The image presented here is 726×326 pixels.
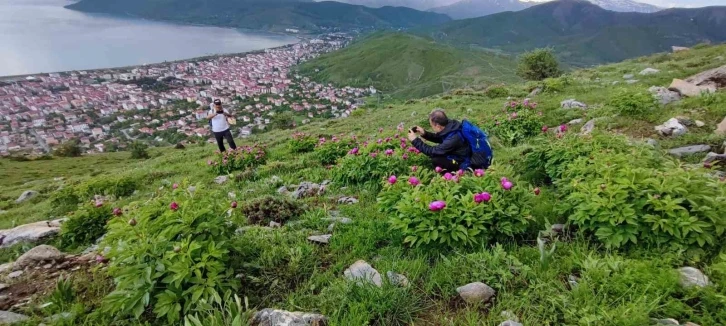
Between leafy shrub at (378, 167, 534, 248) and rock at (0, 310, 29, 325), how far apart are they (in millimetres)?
3806

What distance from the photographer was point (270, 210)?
5.79 meters

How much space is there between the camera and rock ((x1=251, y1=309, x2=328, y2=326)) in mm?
3127

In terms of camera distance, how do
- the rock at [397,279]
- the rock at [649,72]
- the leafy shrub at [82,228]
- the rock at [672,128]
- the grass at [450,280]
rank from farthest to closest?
the rock at [649,72], the rock at [672,128], the leafy shrub at [82,228], the rock at [397,279], the grass at [450,280]

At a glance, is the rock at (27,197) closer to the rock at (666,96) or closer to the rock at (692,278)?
the rock at (692,278)

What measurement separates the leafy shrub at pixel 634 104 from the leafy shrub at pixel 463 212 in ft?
23.5

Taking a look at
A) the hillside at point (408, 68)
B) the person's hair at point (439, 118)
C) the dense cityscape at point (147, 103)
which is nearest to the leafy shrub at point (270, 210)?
the person's hair at point (439, 118)

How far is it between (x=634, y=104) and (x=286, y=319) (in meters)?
10.5

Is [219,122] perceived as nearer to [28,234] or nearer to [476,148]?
[28,234]

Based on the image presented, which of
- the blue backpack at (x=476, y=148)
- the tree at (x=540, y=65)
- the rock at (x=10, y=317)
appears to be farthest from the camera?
the tree at (x=540, y=65)

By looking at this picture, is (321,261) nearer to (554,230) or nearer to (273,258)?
(273,258)

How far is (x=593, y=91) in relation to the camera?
15.0 metres

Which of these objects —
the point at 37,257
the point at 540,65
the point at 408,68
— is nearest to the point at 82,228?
the point at 37,257

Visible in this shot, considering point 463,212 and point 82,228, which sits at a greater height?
point 463,212

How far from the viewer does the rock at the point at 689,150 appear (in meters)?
6.60
